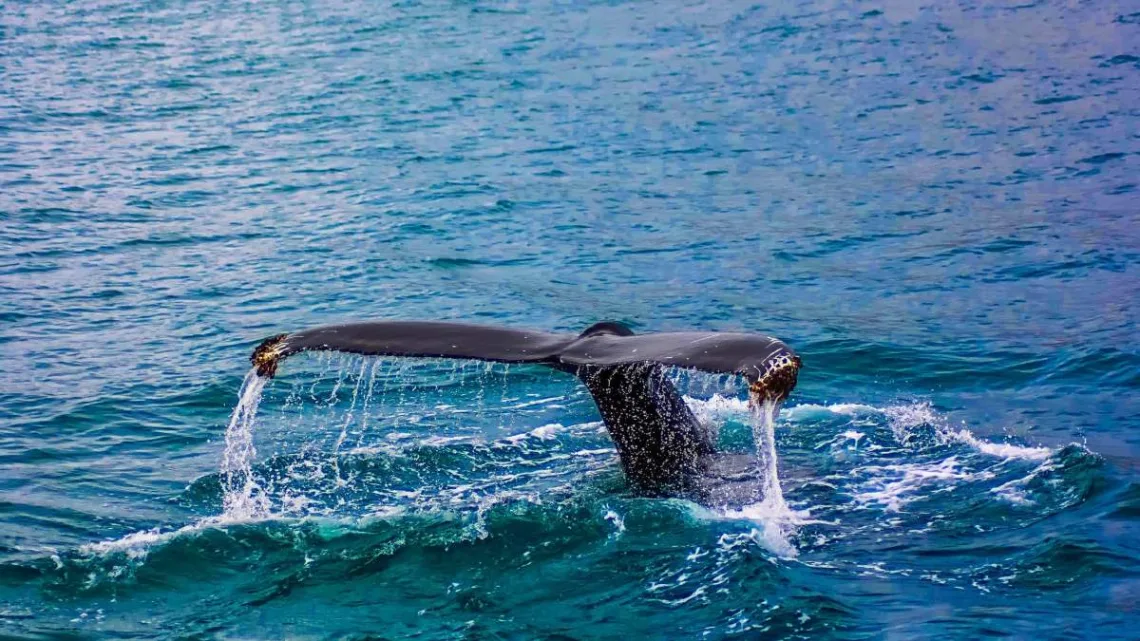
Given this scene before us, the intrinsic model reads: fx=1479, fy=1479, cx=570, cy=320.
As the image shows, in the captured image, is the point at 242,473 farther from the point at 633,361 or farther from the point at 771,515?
the point at 633,361

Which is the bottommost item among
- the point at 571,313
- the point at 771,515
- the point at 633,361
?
the point at 771,515

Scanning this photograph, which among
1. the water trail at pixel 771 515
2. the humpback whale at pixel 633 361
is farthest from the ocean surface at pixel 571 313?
the humpback whale at pixel 633 361

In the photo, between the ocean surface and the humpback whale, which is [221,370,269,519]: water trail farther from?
the humpback whale

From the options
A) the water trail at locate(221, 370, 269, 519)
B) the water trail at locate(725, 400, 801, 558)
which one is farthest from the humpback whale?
the water trail at locate(221, 370, 269, 519)

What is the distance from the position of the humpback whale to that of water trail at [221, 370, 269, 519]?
113 centimetres

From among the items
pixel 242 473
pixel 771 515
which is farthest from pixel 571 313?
pixel 771 515

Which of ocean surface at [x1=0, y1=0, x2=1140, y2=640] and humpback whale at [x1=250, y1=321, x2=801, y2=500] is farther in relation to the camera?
ocean surface at [x1=0, y1=0, x2=1140, y2=640]

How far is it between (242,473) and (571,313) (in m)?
5.14

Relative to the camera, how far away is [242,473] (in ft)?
34.8

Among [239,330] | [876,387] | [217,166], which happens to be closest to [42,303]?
[239,330]

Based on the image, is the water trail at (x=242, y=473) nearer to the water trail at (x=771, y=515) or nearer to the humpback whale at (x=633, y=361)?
the humpback whale at (x=633, y=361)

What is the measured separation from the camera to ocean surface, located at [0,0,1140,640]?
8.28 m

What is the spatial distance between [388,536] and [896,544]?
9.87ft

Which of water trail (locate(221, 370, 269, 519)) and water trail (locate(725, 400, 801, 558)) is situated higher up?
water trail (locate(221, 370, 269, 519))
